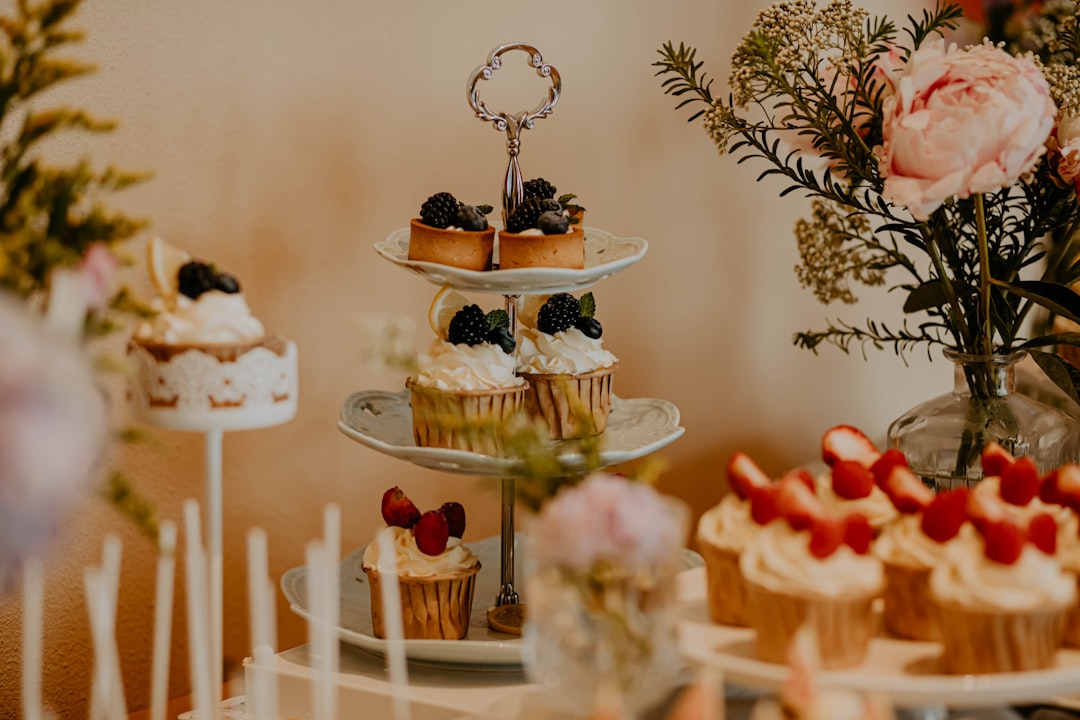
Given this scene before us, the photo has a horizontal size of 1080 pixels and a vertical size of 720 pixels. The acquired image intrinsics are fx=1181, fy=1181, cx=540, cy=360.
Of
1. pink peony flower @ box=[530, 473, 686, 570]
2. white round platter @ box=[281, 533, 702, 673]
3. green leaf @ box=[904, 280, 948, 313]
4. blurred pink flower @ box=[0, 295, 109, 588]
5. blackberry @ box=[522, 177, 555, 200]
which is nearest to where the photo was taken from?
blurred pink flower @ box=[0, 295, 109, 588]

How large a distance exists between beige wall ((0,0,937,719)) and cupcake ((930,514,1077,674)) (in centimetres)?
69

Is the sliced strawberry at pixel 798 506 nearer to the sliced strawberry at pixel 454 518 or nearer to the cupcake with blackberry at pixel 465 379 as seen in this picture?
the cupcake with blackberry at pixel 465 379

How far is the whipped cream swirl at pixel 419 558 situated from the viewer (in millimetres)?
1292

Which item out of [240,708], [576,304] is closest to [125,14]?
[576,304]

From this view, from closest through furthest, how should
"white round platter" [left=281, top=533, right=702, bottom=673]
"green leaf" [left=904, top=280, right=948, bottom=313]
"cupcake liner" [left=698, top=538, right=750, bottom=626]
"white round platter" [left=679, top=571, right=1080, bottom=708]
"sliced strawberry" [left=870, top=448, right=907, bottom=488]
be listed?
"white round platter" [left=679, top=571, right=1080, bottom=708] → "cupcake liner" [left=698, top=538, right=750, bottom=626] → "sliced strawberry" [left=870, top=448, right=907, bottom=488] → "white round platter" [left=281, top=533, right=702, bottom=673] → "green leaf" [left=904, top=280, right=948, bottom=313]

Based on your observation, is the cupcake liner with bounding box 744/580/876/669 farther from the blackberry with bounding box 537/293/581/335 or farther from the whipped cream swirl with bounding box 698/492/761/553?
the blackberry with bounding box 537/293/581/335

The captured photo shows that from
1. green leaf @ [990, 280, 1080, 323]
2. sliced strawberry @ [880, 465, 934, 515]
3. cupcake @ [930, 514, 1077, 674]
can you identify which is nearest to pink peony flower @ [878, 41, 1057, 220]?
green leaf @ [990, 280, 1080, 323]

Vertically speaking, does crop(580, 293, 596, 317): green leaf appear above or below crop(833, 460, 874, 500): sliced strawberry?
above

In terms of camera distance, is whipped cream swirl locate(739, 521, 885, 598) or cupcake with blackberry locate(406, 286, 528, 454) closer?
whipped cream swirl locate(739, 521, 885, 598)

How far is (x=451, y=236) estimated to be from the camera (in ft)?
4.12

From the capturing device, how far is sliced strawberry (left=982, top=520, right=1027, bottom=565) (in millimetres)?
946

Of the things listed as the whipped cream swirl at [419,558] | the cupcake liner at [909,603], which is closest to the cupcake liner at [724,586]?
the cupcake liner at [909,603]

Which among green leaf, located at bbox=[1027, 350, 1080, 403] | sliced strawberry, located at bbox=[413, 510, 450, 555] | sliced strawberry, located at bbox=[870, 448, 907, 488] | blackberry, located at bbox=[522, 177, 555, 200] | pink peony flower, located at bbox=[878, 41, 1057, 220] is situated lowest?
sliced strawberry, located at bbox=[413, 510, 450, 555]

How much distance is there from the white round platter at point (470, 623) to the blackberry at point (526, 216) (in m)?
0.44
